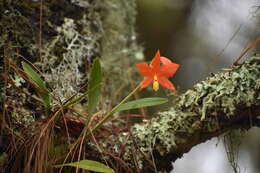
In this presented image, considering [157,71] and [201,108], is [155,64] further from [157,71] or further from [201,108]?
[201,108]

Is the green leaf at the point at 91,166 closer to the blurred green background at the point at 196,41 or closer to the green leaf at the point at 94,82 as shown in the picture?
the green leaf at the point at 94,82

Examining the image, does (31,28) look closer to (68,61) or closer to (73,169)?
(68,61)

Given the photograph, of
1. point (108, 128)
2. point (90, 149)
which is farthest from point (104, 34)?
point (90, 149)

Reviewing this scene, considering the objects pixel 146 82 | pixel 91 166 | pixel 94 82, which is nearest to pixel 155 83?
pixel 146 82

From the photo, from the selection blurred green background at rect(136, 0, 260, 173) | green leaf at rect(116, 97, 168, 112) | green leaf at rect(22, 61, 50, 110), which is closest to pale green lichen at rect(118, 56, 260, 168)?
green leaf at rect(116, 97, 168, 112)

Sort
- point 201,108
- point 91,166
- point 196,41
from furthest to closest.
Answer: point 196,41
point 201,108
point 91,166

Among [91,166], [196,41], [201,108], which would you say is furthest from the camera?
[196,41]

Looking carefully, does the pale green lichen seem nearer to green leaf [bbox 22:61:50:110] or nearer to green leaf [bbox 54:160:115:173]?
green leaf [bbox 54:160:115:173]

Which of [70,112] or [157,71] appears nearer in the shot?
[157,71]
